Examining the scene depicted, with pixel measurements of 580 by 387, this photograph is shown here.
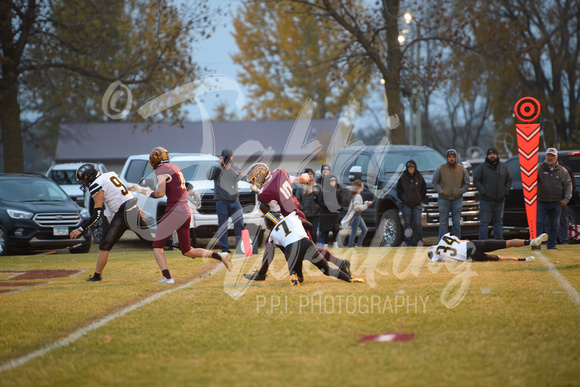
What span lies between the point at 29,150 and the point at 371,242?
216 feet

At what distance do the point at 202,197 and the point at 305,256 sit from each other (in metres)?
7.82

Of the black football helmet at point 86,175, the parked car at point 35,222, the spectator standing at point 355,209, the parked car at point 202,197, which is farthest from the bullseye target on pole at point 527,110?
the parked car at point 35,222

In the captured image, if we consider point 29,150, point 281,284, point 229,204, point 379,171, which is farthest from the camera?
point 29,150

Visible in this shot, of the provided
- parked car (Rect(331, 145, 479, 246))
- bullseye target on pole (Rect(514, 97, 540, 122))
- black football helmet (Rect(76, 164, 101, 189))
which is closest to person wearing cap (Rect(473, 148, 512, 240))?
parked car (Rect(331, 145, 479, 246))

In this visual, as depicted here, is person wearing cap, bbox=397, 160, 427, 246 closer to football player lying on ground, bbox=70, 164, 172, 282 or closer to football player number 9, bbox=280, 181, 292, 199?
football player number 9, bbox=280, 181, 292, 199

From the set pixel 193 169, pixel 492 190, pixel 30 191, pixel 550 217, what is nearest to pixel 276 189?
pixel 492 190

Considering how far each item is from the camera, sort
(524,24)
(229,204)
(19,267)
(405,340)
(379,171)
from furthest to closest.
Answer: (524,24) < (379,171) < (229,204) < (19,267) < (405,340)

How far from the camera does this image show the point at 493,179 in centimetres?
1552

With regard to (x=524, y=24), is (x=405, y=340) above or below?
Result: below

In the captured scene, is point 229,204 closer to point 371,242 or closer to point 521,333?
point 371,242

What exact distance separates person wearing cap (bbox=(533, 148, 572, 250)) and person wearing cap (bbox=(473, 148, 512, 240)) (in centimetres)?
91

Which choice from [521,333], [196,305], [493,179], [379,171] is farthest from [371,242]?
[521,333]

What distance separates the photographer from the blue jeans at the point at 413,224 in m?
15.9

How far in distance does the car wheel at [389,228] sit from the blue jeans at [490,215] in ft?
6.26
